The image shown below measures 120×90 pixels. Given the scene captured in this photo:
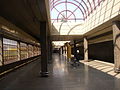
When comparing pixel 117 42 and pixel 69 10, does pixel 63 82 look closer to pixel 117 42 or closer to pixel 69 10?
pixel 117 42

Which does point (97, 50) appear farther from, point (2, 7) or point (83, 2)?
point (2, 7)

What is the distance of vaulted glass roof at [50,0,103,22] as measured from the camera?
21891mm

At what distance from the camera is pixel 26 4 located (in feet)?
24.6

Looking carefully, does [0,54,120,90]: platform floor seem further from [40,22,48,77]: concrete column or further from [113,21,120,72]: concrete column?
[113,21,120,72]: concrete column

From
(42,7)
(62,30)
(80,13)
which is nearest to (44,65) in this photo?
(42,7)

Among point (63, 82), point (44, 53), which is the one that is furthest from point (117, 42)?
point (63, 82)

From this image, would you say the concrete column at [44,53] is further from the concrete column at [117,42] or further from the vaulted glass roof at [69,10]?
the vaulted glass roof at [69,10]

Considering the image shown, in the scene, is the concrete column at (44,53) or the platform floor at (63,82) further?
the concrete column at (44,53)

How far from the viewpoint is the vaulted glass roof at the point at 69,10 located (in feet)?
71.8

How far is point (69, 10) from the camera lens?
26.3 meters

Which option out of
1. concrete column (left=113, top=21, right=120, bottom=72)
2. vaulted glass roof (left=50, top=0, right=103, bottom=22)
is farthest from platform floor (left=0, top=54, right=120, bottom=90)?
vaulted glass roof (left=50, top=0, right=103, bottom=22)

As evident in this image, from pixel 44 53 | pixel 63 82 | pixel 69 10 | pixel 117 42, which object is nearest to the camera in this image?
pixel 63 82

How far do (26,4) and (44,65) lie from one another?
503 centimetres

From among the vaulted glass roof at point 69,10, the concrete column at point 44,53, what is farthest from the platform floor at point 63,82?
the vaulted glass roof at point 69,10
